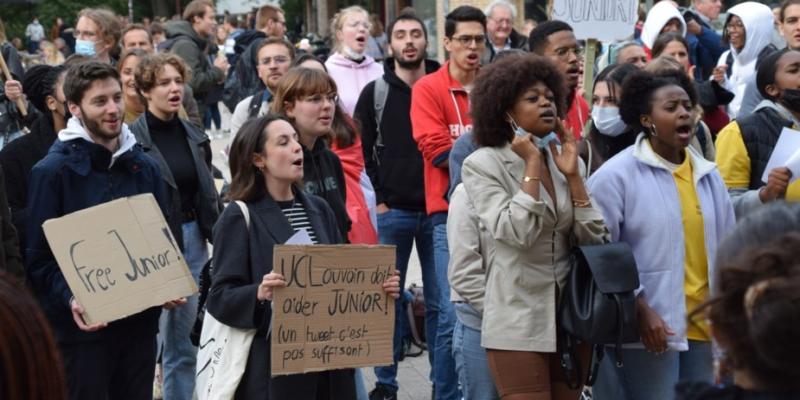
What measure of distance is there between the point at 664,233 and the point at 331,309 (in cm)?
131

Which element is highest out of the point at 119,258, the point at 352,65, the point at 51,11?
the point at 352,65

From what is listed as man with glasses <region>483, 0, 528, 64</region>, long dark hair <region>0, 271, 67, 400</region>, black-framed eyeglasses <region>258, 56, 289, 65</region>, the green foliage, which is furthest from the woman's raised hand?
the green foliage

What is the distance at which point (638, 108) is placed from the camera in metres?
5.07

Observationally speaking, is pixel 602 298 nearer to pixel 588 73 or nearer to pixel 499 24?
pixel 588 73

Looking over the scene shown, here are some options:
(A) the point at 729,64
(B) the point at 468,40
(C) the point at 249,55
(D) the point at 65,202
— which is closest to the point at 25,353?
(D) the point at 65,202

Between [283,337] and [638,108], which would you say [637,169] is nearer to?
[638,108]

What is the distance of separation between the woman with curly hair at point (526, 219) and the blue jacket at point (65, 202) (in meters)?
1.49

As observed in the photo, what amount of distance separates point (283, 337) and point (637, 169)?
155 cm

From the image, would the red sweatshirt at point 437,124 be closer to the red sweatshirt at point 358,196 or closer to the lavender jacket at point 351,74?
the red sweatshirt at point 358,196

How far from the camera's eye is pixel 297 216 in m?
4.94

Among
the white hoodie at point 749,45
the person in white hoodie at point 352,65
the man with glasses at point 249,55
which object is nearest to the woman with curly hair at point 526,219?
the person in white hoodie at point 352,65

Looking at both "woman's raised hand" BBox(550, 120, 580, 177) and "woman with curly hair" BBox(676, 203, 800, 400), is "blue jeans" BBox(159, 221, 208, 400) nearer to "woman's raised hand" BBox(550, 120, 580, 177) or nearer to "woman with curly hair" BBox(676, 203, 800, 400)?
"woman's raised hand" BBox(550, 120, 580, 177)

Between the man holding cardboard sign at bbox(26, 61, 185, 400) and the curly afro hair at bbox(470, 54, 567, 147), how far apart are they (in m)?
1.39

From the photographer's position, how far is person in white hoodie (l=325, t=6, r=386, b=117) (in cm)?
805
